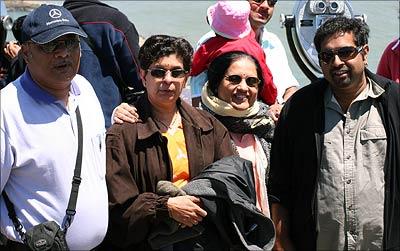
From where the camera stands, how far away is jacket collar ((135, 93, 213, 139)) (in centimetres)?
263

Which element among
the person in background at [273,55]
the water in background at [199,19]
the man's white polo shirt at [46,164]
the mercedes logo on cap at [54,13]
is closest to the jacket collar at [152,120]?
the man's white polo shirt at [46,164]

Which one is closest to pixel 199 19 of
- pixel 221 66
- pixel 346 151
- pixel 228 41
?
pixel 228 41

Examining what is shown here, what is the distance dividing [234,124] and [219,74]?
0.24 m

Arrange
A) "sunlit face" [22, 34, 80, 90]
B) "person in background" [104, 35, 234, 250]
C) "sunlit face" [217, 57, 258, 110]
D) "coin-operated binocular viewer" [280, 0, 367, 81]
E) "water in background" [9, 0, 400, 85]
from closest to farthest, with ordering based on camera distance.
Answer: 1. "sunlit face" [22, 34, 80, 90]
2. "person in background" [104, 35, 234, 250]
3. "sunlit face" [217, 57, 258, 110]
4. "coin-operated binocular viewer" [280, 0, 367, 81]
5. "water in background" [9, 0, 400, 85]

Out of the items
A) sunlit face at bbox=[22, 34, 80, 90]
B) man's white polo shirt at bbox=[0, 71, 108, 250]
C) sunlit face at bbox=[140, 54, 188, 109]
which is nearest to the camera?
man's white polo shirt at bbox=[0, 71, 108, 250]

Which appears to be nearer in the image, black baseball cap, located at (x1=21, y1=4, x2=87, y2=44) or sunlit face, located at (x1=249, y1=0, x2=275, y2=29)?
black baseball cap, located at (x1=21, y1=4, x2=87, y2=44)

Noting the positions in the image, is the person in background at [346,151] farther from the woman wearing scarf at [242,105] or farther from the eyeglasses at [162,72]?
the eyeglasses at [162,72]

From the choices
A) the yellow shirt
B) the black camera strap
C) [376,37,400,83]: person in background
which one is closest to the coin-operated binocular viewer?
[376,37,400,83]: person in background

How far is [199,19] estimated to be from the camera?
14250mm

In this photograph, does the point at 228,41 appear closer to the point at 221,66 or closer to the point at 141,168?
the point at 221,66

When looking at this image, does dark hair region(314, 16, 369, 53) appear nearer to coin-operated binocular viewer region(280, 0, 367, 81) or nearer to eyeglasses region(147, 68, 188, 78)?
eyeglasses region(147, 68, 188, 78)

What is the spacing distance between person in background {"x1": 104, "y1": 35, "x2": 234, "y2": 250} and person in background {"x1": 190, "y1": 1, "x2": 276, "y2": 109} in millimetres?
375

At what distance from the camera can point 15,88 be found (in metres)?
2.38

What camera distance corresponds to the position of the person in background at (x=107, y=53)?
3.08 m
